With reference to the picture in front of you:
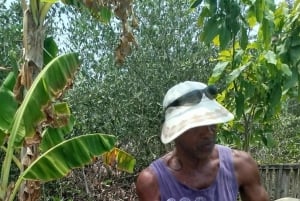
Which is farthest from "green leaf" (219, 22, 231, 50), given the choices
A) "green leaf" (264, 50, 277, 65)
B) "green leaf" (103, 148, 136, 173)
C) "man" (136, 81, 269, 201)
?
"green leaf" (103, 148, 136, 173)

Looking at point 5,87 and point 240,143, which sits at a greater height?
point 5,87

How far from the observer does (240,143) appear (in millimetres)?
4781

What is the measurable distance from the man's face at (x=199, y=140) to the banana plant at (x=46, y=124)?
1906 mm

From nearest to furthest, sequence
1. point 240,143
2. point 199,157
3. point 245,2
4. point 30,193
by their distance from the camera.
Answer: point 199,157
point 245,2
point 30,193
point 240,143

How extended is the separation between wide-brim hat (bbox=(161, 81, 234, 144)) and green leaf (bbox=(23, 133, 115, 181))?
6.42ft

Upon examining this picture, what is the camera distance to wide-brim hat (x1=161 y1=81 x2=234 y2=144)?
2109 millimetres

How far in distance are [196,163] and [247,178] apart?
0.21 m

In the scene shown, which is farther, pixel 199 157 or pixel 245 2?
pixel 245 2

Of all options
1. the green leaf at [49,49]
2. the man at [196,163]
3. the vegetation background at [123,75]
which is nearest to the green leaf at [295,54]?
the man at [196,163]

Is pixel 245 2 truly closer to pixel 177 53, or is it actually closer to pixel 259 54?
pixel 259 54

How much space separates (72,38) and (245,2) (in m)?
5.86

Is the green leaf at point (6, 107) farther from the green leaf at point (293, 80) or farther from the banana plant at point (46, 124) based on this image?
the green leaf at point (293, 80)

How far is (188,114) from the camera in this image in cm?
216

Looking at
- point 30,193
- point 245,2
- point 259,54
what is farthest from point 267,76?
point 30,193
